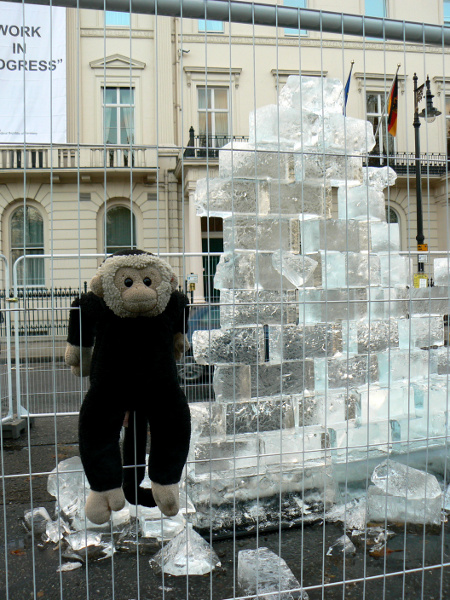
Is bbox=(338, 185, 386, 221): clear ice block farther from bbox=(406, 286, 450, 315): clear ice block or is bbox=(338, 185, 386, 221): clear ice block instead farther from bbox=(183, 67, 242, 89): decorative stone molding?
bbox=(183, 67, 242, 89): decorative stone molding

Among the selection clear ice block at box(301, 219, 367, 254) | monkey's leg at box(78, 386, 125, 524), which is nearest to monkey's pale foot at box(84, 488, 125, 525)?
monkey's leg at box(78, 386, 125, 524)

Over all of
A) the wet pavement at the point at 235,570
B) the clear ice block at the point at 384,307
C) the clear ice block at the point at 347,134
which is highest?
the clear ice block at the point at 347,134

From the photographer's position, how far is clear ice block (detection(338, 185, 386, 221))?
11.9 feet

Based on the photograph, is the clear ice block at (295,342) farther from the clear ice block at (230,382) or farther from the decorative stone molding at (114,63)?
the decorative stone molding at (114,63)

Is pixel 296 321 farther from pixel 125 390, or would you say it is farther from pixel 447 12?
pixel 447 12

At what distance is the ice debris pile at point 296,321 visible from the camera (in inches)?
118

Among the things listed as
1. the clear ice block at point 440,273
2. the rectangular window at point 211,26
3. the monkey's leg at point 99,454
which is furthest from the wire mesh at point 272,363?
the monkey's leg at point 99,454

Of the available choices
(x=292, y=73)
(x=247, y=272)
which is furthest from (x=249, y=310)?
(x=292, y=73)

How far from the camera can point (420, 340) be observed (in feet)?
12.2

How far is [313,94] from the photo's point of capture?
129 inches

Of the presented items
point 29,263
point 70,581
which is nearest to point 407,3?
point 29,263

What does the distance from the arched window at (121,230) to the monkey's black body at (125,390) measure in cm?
32

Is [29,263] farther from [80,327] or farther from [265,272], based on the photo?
[80,327]

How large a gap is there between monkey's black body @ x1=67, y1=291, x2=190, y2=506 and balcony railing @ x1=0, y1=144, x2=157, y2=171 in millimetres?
573
